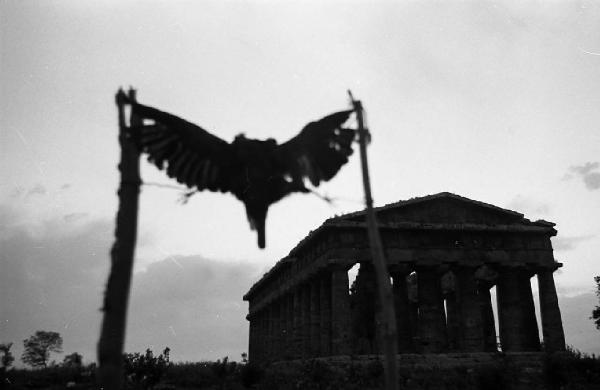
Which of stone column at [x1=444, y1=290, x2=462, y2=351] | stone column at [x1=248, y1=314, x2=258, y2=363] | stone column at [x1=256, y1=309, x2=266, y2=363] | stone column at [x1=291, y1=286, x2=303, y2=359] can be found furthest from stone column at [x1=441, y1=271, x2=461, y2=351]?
stone column at [x1=248, y1=314, x2=258, y2=363]

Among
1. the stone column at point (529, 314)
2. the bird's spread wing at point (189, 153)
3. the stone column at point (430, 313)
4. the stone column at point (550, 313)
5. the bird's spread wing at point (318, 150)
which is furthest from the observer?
the stone column at point (529, 314)

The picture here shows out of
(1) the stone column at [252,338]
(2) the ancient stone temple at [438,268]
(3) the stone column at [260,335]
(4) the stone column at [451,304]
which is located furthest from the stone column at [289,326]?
(1) the stone column at [252,338]

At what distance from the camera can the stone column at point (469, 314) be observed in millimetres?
28500

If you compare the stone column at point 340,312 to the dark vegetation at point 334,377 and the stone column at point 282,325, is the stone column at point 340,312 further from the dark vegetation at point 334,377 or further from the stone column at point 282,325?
the stone column at point 282,325

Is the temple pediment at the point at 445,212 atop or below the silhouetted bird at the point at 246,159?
atop

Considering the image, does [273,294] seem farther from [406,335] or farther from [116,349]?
[116,349]

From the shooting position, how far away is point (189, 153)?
14.9 ft

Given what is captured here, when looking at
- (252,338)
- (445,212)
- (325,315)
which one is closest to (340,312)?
(325,315)

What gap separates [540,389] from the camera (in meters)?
20.8

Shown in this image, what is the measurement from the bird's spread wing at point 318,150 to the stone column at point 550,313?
91.6 feet

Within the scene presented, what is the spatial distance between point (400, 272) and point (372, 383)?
9.18m

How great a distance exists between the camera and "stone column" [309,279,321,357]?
31.0 meters

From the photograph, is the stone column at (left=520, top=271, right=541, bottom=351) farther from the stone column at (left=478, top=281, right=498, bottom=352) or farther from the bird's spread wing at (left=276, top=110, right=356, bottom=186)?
the bird's spread wing at (left=276, top=110, right=356, bottom=186)

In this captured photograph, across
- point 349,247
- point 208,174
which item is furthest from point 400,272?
point 208,174
